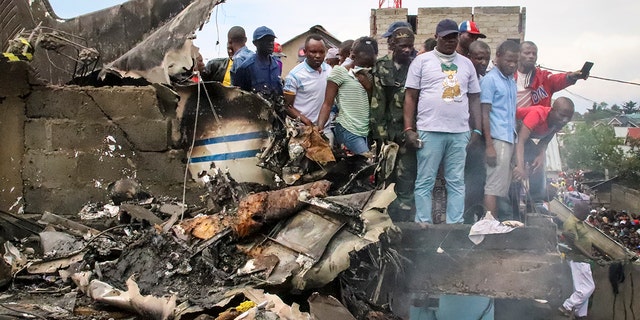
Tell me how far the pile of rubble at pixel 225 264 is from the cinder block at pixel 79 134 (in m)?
0.97

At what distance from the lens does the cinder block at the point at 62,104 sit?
5.96 m

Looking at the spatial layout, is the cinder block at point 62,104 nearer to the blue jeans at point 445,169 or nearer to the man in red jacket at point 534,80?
the blue jeans at point 445,169

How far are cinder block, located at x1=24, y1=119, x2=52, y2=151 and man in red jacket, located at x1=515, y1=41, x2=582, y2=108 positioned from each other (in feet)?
16.7

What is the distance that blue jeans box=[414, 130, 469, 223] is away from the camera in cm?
566

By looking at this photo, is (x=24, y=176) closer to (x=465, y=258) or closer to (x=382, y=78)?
(x=382, y=78)

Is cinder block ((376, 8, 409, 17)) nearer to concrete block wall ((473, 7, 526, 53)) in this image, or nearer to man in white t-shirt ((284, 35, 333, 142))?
concrete block wall ((473, 7, 526, 53))

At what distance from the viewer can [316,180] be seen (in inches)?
215

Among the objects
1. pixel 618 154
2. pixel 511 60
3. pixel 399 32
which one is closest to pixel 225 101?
pixel 399 32

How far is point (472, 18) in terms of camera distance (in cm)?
1648

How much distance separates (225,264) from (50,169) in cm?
260

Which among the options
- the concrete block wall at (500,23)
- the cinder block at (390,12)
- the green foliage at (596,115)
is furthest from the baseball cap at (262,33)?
the green foliage at (596,115)

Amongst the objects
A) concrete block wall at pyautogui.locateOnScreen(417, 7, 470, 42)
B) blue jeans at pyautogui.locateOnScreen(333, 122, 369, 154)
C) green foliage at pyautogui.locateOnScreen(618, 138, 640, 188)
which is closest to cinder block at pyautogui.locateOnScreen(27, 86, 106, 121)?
blue jeans at pyautogui.locateOnScreen(333, 122, 369, 154)

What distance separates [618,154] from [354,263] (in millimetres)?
18778

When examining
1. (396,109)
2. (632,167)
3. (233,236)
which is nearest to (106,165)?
(233,236)
